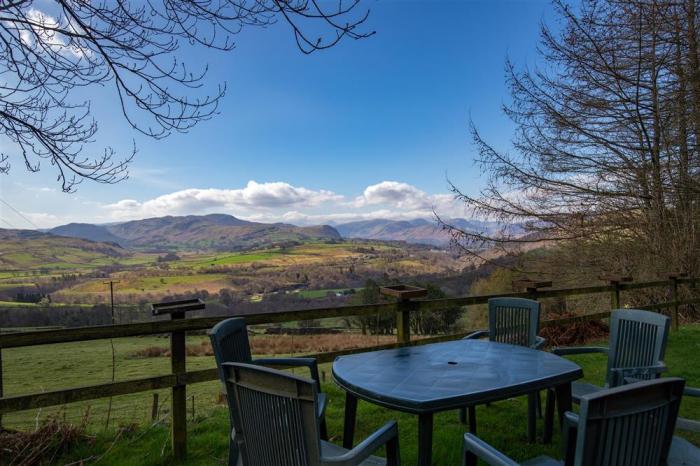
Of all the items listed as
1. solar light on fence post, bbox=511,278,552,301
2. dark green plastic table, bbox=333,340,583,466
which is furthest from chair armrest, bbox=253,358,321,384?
solar light on fence post, bbox=511,278,552,301

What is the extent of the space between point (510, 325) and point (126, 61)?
3.69 m

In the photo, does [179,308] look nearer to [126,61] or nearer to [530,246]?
[126,61]

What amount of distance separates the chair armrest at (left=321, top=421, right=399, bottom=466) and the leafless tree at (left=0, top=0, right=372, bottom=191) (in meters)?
2.38

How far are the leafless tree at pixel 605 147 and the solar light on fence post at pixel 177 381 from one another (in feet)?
19.6

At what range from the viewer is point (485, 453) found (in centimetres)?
148

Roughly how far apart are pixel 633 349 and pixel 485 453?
1835 millimetres

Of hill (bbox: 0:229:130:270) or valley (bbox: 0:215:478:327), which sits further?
hill (bbox: 0:229:130:270)

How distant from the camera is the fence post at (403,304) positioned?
12.1ft

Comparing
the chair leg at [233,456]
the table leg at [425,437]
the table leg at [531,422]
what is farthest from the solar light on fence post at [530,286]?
the chair leg at [233,456]

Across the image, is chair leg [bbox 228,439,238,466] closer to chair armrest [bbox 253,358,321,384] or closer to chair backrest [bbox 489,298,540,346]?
chair armrest [bbox 253,358,321,384]

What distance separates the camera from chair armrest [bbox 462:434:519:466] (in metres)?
1.41

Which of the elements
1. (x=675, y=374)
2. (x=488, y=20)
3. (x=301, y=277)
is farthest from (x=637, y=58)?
(x=301, y=277)

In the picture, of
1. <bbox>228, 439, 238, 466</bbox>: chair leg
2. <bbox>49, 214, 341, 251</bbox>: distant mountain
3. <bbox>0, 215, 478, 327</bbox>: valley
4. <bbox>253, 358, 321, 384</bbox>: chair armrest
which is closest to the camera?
<bbox>228, 439, 238, 466</bbox>: chair leg

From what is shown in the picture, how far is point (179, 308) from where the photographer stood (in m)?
2.89
